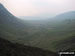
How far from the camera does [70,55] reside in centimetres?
4216

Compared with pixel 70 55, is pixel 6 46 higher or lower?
higher

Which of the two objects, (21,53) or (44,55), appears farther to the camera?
(44,55)

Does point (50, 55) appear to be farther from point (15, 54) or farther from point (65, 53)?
point (65, 53)

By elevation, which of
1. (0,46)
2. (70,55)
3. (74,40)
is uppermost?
(74,40)

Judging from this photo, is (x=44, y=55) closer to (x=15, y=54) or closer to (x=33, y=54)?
(x=33, y=54)

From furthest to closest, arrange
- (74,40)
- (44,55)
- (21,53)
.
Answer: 1. (74,40)
2. (44,55)
3. (21,53)

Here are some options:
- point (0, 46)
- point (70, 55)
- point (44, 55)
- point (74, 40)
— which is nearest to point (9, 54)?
point (0, 46)

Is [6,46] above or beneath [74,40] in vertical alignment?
beneath

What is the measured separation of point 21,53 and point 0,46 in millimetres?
6581

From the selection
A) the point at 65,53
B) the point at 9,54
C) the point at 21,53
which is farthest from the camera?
the point at 21,53

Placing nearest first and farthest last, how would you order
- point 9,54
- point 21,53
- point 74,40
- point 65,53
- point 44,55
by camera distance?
point 65,53
point 9,54
point 21,53
point 44,55
point 74,40

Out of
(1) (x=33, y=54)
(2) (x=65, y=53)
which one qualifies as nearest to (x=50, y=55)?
(1) (x=33, y=54)

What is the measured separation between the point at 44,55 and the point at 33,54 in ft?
12.6

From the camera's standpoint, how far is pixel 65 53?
41.0m
